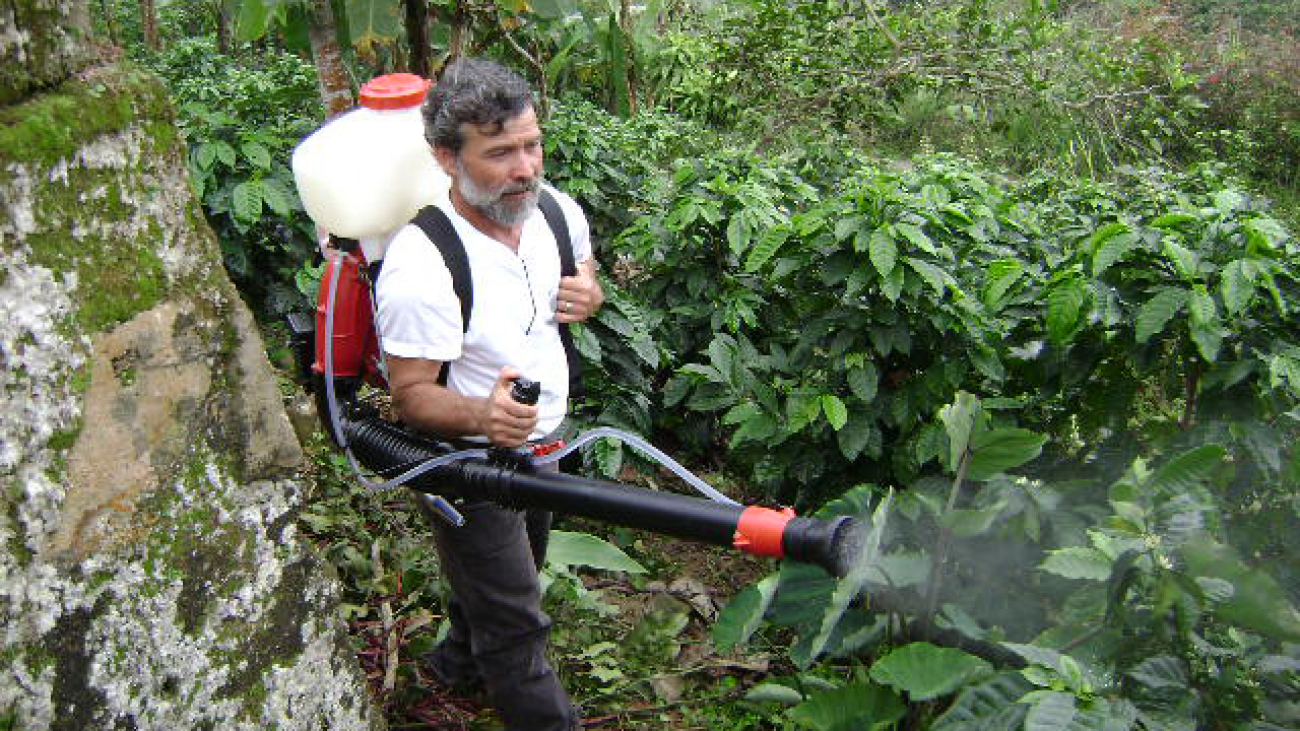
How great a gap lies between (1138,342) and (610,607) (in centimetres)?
188

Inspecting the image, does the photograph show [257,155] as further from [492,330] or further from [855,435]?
[855,435]

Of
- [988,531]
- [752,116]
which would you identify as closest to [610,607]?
[988,531]

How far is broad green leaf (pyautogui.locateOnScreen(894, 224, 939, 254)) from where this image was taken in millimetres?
3293

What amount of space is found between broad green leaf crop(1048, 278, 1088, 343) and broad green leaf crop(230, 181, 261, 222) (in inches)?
113

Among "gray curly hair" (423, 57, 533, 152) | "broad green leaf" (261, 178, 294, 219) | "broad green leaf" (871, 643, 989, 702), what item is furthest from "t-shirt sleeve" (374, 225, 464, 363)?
"broad green leaf" (261, 178, 294, 219)

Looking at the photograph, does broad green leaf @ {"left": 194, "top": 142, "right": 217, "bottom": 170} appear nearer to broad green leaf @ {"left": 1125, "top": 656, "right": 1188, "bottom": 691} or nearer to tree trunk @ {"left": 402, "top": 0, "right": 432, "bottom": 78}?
Result: tree trunk @ {"left": 402, "top": 0, "right": 432, "bottom": 78}

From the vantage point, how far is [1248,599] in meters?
1.80

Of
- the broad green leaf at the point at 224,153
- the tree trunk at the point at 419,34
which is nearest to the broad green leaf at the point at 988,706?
the tree trunk at the point at 419,34

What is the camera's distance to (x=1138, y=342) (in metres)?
2.85

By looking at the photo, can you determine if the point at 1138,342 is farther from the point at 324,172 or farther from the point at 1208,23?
the point at 1208,23

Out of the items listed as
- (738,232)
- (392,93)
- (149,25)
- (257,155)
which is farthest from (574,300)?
(149,25)

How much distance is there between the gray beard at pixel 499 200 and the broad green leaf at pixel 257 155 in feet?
6.70

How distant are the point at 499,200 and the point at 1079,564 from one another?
144 cm

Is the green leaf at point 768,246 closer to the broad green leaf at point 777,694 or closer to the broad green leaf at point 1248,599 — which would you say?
the broad green leaf at point 777,694
